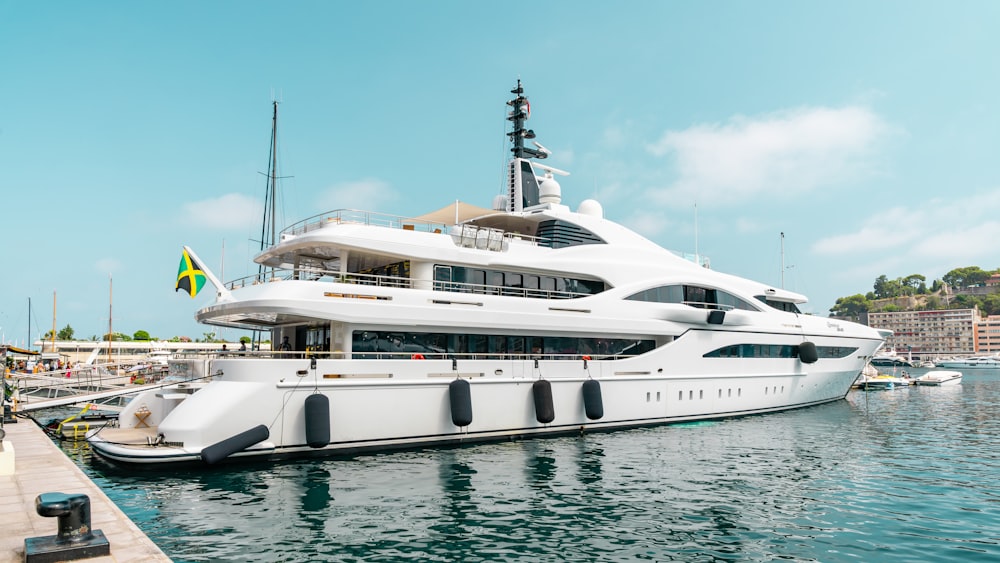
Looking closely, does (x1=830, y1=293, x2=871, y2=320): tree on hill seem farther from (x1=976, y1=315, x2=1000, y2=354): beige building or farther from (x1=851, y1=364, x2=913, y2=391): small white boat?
(x1=851, y1=364, x2=913, y2=391): small white boat

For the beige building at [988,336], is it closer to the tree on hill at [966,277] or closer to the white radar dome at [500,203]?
the tree on hill at [966,277]

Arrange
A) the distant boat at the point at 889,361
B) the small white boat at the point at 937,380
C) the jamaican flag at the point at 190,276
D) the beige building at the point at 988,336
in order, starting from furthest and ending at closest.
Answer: the beige building at the point at 988,336 < the distant boat at the point at 889,361 < the small white boat at the point at 937,380 < the jamaican flag at the point at 190,276

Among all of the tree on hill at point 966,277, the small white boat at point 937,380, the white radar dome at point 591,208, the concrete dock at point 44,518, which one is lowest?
the small white boat at point 937,380

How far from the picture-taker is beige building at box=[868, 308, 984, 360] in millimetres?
146000

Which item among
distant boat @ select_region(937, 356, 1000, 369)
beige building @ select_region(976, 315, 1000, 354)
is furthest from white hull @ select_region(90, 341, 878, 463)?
beige building @ select_region(976, 315, 1000, 354)

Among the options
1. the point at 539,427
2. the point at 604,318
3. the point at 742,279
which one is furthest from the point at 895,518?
Answer: the point at 742,279

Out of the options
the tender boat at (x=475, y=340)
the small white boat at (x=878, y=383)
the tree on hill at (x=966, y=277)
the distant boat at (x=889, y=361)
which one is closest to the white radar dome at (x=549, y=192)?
the tender boat at (x=475, y=340)

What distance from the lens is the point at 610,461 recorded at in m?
15.3

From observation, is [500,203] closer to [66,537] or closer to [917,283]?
[66,537]

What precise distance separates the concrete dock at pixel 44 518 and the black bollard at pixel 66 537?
141mm

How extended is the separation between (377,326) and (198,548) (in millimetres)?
8048

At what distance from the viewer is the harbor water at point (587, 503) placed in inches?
362

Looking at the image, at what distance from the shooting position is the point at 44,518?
795 centimetres

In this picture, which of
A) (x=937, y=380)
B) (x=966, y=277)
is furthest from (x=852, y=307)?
(x=937, y=380)
